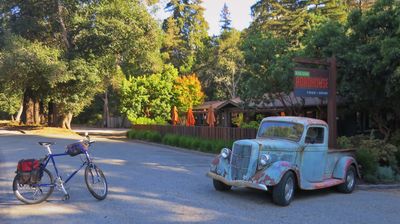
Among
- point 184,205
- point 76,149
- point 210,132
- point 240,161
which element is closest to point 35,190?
point 76,149

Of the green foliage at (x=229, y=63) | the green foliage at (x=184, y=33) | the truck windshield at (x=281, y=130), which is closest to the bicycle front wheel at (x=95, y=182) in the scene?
the truck windshield at (x=281, y=130)

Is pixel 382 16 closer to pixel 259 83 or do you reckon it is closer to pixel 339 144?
pixel 339 144

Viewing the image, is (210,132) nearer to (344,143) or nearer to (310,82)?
(344,143)

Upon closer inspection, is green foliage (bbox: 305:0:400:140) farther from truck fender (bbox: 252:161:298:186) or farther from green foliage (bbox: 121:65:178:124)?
green foliage (bbox: 121:65:178:124)

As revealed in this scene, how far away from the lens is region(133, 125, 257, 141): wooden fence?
1984cm

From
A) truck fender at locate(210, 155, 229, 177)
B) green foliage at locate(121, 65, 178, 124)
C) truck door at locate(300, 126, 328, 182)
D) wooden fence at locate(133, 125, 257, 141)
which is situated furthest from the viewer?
green foliage at locate(121, 65, 178, 124)

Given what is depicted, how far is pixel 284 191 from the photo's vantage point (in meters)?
9.33

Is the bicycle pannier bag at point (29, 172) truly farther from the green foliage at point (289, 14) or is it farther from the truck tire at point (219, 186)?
the green foliage at point (289, 14)

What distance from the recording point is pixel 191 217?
26.1 ft

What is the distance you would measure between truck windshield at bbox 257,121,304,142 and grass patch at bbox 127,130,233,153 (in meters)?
9.03

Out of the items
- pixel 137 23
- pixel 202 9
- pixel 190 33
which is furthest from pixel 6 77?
pixel 202 9

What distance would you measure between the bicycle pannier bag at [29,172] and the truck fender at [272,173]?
4.20 m

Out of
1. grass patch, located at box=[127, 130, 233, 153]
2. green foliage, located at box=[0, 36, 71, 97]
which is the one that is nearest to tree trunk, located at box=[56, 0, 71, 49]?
green foliage, located at box=[0, 36, 71, 97]

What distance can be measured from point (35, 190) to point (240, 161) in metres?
4.17
